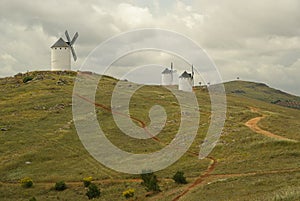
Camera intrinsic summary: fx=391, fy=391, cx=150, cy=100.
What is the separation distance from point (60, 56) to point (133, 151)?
8193cm

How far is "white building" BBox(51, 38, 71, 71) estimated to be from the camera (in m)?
130

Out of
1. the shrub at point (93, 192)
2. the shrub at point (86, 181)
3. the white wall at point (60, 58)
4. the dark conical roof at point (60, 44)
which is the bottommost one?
the shrub at point (93, 192)

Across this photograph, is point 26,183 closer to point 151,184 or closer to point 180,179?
point 151,184

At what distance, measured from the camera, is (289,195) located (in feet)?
75.6

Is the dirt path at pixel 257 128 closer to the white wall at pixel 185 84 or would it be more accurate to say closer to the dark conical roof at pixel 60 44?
the white wall at pixel 185 84

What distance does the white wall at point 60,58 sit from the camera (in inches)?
5133

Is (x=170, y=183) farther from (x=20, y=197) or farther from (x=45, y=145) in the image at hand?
(x=45, y=145)

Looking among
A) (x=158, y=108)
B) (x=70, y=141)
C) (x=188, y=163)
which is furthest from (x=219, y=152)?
(x=158, y=108)

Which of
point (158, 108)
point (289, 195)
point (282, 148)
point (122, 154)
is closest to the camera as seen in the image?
point (289, 195)

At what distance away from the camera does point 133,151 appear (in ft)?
185

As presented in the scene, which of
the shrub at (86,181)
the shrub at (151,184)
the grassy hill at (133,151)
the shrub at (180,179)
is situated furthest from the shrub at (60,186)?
the shrub at (180,179)

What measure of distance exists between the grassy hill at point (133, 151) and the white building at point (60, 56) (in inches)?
1657

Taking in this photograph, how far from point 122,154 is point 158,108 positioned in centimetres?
3325

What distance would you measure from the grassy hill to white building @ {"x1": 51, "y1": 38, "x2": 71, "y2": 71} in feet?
138
